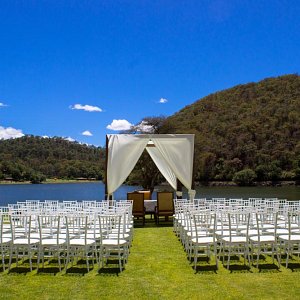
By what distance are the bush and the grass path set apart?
45.2 meters

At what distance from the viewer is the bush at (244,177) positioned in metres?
50.9

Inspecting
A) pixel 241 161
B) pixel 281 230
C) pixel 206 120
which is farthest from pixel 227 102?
pixel 281 230

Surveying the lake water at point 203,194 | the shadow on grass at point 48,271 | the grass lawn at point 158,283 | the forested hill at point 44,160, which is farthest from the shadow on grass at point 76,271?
the forested hill at point 44,160

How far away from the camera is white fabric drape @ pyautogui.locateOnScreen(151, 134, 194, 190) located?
1327 centimetres

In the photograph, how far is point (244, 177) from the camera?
5094cm

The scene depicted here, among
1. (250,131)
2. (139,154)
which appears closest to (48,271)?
(139,154)

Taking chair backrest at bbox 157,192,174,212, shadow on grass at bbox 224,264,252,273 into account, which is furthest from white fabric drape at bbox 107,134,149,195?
shadow on grass at bbox 224,264,252,273

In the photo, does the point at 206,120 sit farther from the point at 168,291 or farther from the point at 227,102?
the point at 168,291

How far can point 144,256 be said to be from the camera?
7.70m

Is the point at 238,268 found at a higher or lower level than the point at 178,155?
lower

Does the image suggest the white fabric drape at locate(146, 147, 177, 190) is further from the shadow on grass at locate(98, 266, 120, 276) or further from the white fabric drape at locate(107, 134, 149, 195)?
the shadow on grass at locate(98, 266, 120, 276)

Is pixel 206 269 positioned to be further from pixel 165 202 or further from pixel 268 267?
pixel 165 202

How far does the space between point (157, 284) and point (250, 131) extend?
52422 mm

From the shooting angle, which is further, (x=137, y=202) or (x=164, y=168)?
(x=164, y=168)
